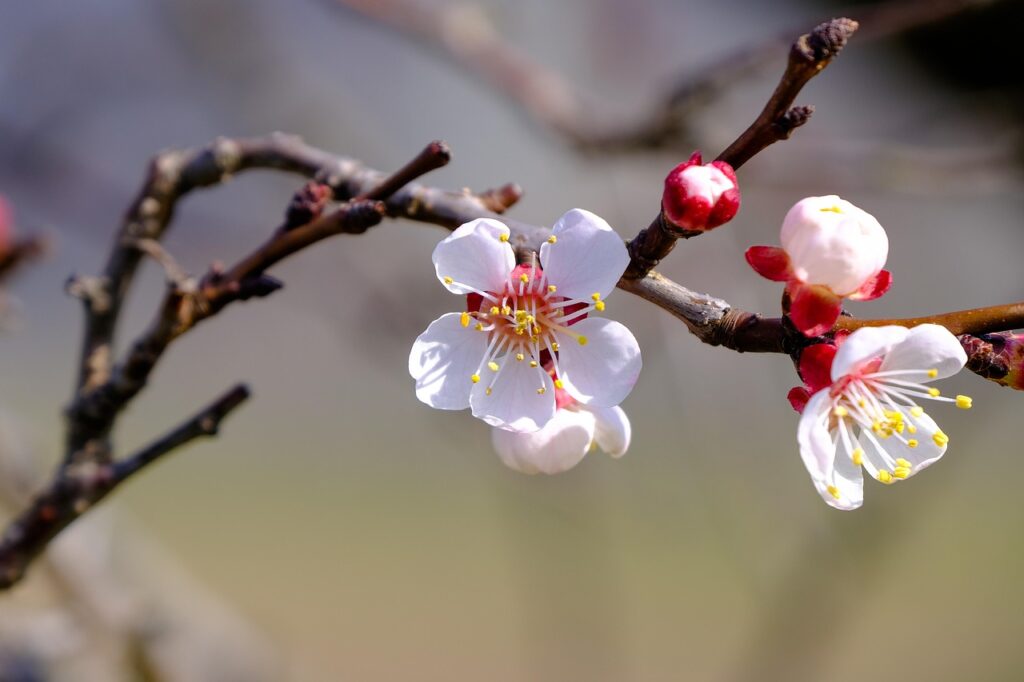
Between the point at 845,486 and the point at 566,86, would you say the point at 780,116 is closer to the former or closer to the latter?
the point at 845,486

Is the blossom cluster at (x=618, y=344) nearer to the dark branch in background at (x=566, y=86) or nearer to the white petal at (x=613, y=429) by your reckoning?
the white petal at (x=613, y=429)

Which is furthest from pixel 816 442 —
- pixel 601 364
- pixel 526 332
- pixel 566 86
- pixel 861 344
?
pixel 566 86

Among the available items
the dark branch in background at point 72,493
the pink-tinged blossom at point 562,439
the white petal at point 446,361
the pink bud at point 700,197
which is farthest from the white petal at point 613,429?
the dark branch in background at point 72,493

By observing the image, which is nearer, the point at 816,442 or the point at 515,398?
the point at 816,442

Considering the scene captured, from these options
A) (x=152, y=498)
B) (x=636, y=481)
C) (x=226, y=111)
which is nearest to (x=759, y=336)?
(x=636, y=481)

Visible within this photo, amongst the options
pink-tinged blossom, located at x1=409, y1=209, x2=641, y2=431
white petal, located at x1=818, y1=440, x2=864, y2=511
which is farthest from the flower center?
white petal, located at x1=818, y1=440, x2=864, y2=511
